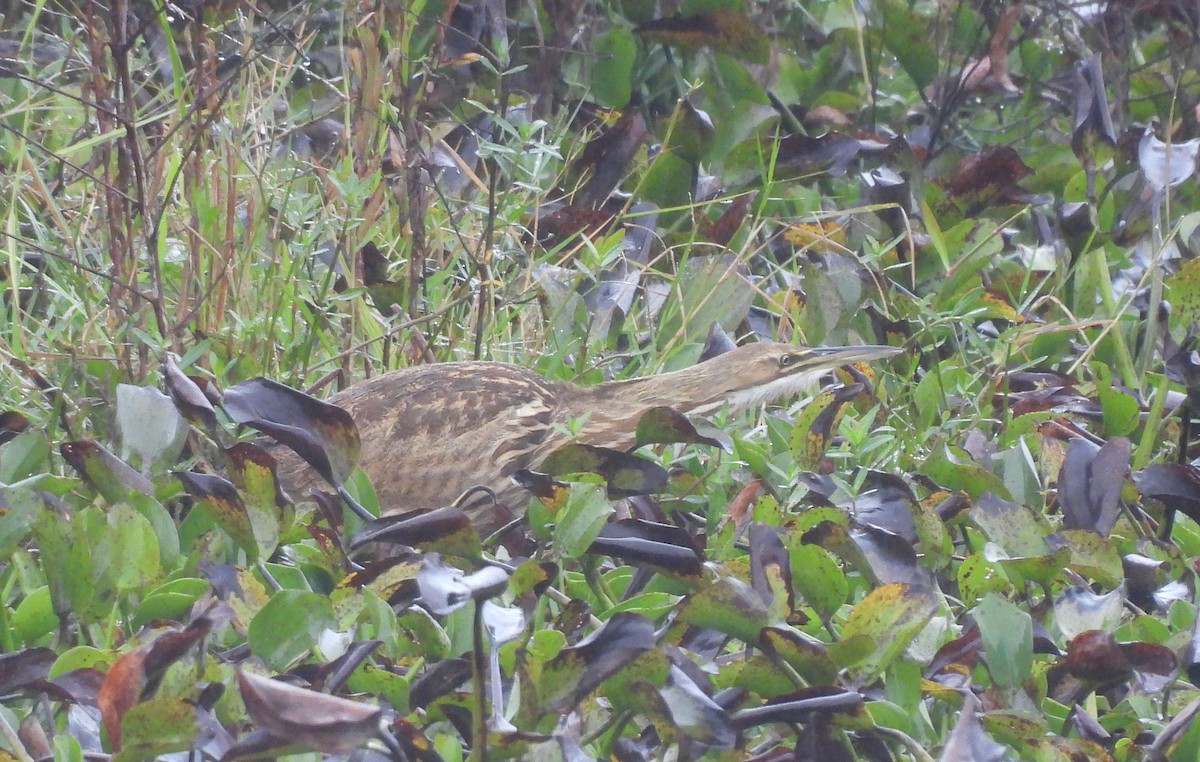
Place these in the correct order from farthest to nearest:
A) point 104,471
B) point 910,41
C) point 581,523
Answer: point 910,41 < point 104,471 < point 581,523

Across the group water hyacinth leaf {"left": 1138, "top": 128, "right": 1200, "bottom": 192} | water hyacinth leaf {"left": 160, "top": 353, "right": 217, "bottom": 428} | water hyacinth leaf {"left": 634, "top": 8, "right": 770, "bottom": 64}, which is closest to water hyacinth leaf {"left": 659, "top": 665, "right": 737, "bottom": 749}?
water hyacinth leaf {"left": 160, "top": 353, "right": 217, "bottom": 428}

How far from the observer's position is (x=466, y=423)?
335 centimetres

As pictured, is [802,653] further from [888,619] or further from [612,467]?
[612,467]

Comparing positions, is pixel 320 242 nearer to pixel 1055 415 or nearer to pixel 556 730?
pixel 1055 415

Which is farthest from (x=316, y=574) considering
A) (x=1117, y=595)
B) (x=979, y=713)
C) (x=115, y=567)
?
(x=1117, y=595)

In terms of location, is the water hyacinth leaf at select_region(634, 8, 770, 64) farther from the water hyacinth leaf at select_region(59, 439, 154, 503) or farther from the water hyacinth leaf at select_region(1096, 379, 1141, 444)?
the water hyacinth leaf at select_region(59, 439, 154, 503)

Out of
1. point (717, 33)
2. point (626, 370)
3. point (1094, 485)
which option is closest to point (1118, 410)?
point (1094, 485)

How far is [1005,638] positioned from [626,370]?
1853 millimetres

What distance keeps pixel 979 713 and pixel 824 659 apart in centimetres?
22

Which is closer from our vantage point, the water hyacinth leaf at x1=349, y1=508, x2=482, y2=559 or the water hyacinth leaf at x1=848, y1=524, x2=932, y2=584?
the water hyacinth leaf at x1=349, y1=508, x2=482, y2=559

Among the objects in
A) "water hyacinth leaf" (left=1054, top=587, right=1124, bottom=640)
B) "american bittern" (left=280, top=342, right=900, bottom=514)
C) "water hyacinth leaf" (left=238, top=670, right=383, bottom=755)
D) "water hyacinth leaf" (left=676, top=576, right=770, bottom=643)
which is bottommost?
"american bittern" (left=280, top=342, right=900, bottom=514)

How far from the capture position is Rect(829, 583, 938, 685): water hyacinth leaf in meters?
2.10

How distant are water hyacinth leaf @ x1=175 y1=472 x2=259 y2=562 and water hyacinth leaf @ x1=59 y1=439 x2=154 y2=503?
0.64 ft

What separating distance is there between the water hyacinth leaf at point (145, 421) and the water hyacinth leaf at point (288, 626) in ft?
2.23
